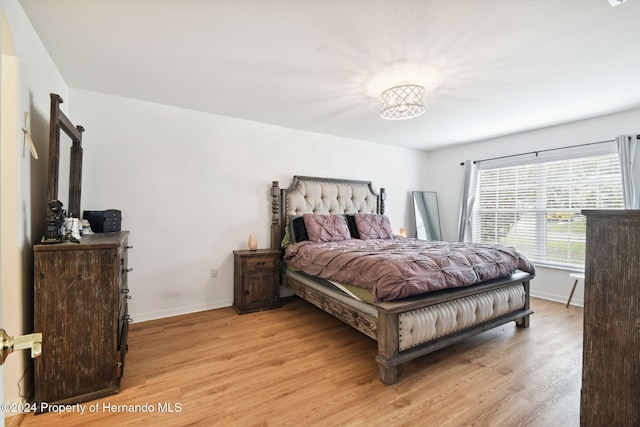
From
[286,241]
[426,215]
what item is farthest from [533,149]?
[286,241]

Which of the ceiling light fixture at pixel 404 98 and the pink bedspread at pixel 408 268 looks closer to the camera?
the pink bedspread at pixel 408 268

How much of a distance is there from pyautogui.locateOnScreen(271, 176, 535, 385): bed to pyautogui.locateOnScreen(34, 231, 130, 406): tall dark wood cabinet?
5.36ft

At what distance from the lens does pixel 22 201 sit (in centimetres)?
165

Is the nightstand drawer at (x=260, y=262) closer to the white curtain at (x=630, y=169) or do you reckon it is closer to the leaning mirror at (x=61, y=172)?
the leaning mirror at (x=61, y=172)

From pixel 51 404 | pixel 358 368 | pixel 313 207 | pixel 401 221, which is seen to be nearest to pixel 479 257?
pixel 358 368

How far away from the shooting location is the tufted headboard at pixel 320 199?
3.69 metres

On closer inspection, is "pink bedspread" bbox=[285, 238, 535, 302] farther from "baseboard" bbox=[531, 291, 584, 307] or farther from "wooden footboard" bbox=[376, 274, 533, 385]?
"baseboard" bbox=[531, 291, 584, 307]

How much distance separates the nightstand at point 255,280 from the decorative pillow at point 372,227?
1.24 meters

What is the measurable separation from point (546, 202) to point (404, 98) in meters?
2.96

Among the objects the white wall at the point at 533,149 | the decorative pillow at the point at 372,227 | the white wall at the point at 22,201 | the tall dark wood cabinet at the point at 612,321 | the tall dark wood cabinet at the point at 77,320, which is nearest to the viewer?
the tall dark wood cabinet at the point at 612,321

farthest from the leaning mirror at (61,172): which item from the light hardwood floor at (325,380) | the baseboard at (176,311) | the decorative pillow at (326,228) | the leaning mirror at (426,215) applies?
the leaning mirror at (426,215)

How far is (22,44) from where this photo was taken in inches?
65.1

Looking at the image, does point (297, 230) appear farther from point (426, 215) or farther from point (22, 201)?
point (426, 215)

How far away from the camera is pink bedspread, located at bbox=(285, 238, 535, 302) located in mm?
1989
